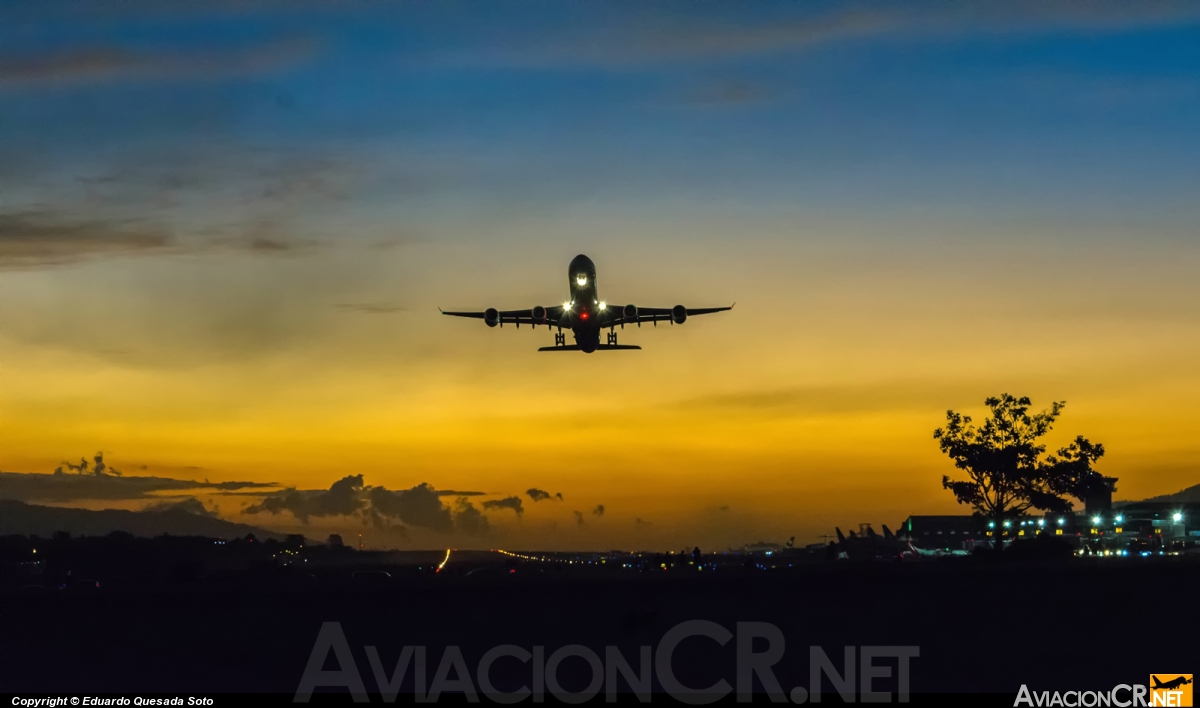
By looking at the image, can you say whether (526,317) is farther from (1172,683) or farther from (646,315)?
(1172,683)

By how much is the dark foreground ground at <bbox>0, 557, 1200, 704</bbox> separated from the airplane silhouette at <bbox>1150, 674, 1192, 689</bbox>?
48cm

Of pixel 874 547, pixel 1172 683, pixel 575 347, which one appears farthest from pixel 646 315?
pixel 874 547

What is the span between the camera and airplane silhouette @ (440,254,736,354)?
73.8 meters

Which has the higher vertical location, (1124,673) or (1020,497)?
(1020,497)

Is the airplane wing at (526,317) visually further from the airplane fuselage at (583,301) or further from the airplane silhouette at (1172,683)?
the airplane silhouette at (1172,683)

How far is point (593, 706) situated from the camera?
139 ft

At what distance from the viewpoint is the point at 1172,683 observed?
4731 cm

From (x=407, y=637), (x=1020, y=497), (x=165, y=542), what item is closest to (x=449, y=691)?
(x=407, y=637)

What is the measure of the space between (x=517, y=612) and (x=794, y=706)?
72.2 ft

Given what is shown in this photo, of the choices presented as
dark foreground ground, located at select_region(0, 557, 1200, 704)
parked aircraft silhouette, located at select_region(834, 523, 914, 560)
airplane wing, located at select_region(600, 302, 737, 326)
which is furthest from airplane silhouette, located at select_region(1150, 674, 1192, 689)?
parked aircraft silhouette, located at select_region(834, 523, 914, 560)

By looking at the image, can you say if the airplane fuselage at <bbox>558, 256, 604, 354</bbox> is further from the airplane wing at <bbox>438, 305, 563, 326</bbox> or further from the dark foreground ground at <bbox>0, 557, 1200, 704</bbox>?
the dark foreground ground at <bbox>0, 557, 1200, 704</bbox>

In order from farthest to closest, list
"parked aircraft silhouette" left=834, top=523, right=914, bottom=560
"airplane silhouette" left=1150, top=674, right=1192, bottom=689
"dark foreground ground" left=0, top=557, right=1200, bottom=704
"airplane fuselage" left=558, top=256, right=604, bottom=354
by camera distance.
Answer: "parked aircraft silhouette" left=834, top=523, right=914, bottom=560, "airplane fuselage" left=558, top=256, right=604, bottom=354, "dark foreground ground" left=0, top=557, right=1200, bottom=704, "airplane silhouette" left=1150, top=674, right=1192, bottom=689

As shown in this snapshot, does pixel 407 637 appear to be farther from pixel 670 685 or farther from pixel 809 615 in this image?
pixel 809 615

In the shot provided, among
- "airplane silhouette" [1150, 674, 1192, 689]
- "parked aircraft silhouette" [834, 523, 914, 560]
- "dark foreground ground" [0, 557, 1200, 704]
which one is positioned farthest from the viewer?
"parked aircraft silhouette" [834, 523, 914, 560]
